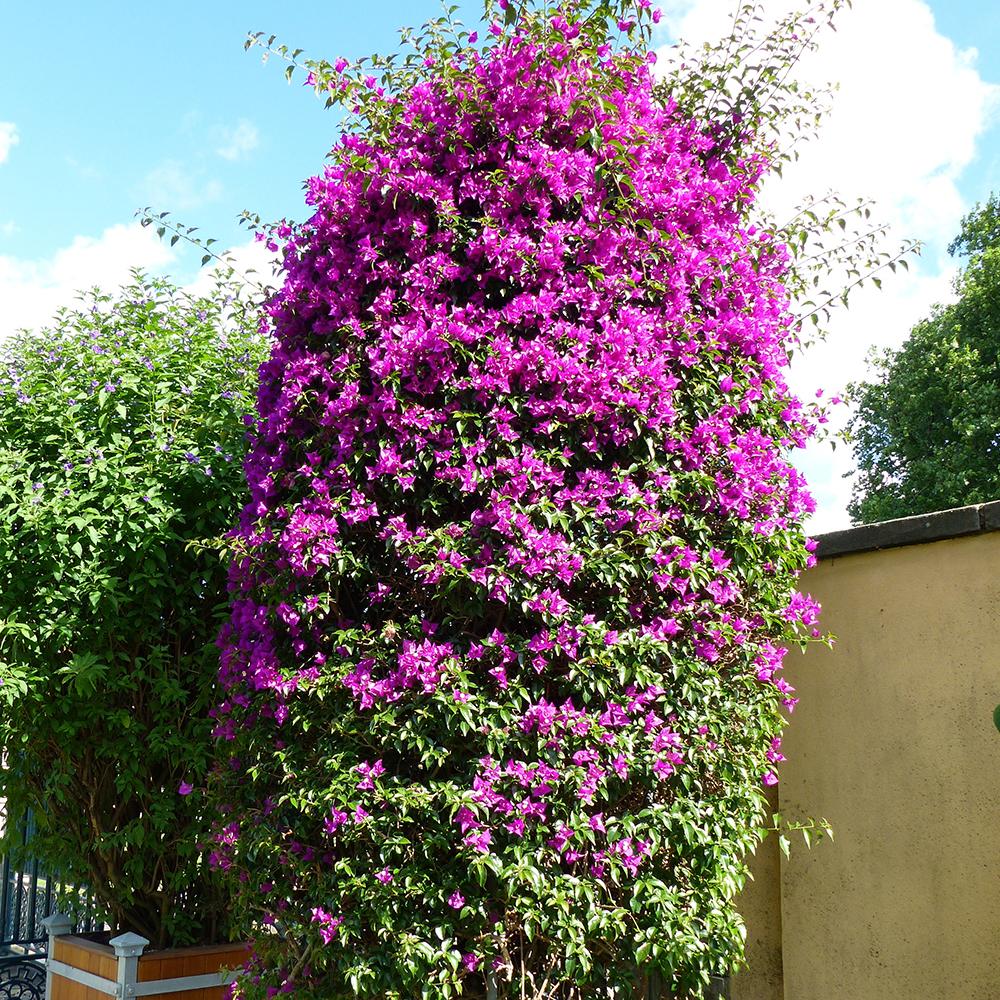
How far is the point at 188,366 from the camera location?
5676 millimetres

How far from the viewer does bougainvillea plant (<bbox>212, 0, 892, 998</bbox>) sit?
134 inches

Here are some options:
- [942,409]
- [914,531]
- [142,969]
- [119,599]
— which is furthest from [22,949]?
[942,409]

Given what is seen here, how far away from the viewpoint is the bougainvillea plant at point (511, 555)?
3.39 metres

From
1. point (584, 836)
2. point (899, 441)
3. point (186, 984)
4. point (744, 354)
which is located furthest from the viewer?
point (899, 441)

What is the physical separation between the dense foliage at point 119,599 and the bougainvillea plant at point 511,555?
1.13 m

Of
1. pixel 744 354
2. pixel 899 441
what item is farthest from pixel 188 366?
pixel 899 441

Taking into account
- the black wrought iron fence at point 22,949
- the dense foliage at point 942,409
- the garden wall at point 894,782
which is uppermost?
the dense foliage at point 942,409

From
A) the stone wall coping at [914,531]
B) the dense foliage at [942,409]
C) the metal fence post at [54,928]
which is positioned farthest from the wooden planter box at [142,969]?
the dense foliage at [942,409]

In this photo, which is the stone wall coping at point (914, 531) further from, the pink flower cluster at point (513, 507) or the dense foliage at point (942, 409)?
the dense foliage at point (942, 409)

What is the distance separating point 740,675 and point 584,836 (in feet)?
2.78

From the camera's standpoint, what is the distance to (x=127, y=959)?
518 cm

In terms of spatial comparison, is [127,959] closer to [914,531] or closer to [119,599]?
[119,599]

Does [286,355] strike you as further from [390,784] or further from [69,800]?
[69,800]

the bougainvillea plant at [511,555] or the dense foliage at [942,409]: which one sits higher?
the dense foliage at [942,409]
